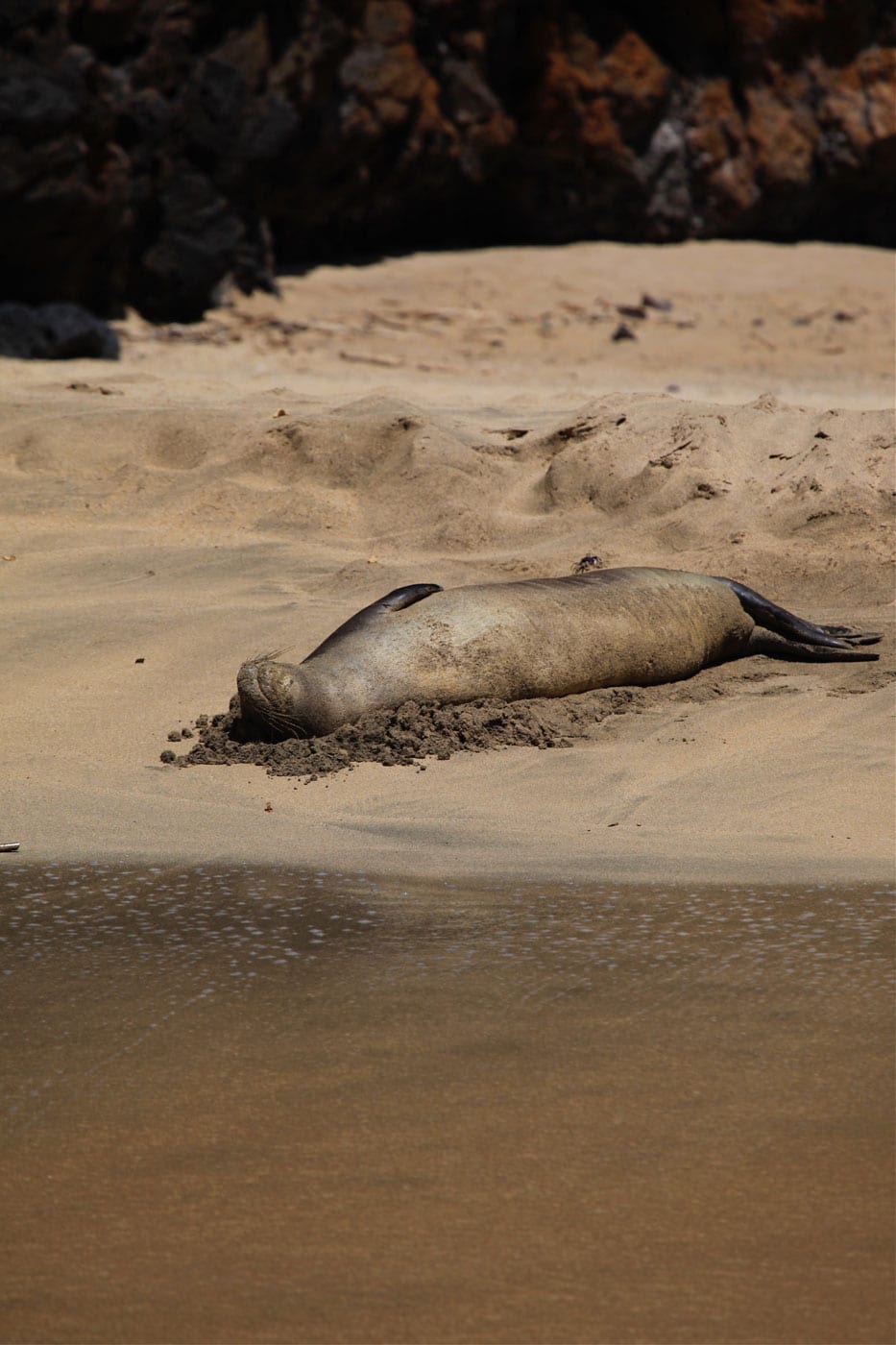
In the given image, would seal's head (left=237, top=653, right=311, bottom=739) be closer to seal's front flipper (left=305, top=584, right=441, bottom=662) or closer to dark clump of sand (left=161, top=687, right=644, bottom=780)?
dark clump of sand (left=161, top=687, right=644, bottom=780)

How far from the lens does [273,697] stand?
15.9ft

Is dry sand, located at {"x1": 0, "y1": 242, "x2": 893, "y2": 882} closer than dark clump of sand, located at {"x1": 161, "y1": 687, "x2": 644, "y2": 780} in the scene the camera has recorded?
Yes

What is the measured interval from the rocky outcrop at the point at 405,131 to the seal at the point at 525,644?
872 cm

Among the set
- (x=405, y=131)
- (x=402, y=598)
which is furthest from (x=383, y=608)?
(x=405, y=131)

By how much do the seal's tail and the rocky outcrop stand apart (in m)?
8.91

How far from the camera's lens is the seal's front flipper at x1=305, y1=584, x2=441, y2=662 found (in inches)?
211

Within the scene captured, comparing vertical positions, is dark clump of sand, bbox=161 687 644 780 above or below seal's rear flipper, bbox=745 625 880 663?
below

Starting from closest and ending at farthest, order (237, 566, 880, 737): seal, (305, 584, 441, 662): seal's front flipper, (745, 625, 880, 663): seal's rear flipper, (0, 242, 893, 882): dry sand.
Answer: (0, 242, 893, 882): dry sand, (237, 566, 880, 737): seal, (305, 584, 441, 662): seal's front flipper, (745, 625, 880, 663): seal's rear flipper

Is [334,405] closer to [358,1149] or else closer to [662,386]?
[662,386]

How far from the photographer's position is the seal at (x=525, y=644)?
4973 millimetres

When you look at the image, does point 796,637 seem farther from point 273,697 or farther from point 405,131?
point 405,131

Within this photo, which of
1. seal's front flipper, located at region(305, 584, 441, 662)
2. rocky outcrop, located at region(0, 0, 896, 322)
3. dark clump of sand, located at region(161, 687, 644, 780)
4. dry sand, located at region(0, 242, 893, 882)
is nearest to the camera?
dry sand, located at region(0, 242, 893, 882)

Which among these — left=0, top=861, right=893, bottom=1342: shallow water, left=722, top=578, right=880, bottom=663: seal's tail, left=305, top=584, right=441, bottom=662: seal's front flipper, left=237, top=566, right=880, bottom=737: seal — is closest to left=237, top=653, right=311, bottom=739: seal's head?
left=237, top=566, right=880, bottom=737: seal

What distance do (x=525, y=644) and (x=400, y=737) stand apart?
68cm
